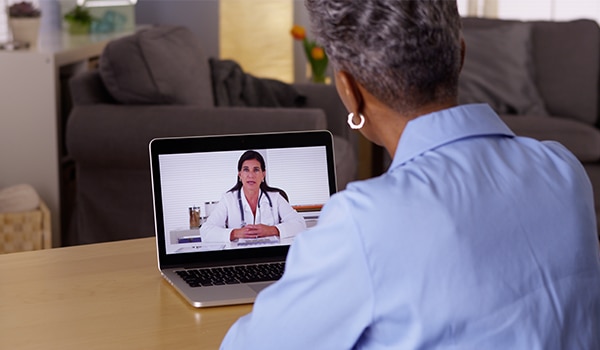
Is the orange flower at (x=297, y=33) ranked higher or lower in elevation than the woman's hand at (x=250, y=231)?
higher

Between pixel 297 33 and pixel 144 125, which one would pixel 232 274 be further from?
pixel 297 33

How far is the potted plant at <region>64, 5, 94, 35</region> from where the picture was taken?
442 centimetres

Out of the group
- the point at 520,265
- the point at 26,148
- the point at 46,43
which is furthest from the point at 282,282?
the point at 46,43

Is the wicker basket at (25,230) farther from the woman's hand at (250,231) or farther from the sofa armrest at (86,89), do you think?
the woman's hand at (250,231)

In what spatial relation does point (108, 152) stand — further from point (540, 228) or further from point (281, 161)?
point (540, 228)

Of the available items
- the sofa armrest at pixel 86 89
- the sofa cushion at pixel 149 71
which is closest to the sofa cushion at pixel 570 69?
the sofa cushion at pixel 149 71

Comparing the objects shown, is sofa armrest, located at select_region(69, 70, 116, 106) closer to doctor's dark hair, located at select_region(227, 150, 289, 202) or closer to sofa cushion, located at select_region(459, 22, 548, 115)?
sofa cushion, located at select_region(459, 22, 548, 115)

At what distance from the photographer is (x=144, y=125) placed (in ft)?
10.4

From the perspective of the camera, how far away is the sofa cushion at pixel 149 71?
3.26 metres

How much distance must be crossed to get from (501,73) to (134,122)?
1.71 m

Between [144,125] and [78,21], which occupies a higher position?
[78,21]

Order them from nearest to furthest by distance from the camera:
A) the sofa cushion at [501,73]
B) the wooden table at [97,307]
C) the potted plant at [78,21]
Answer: the wooden table at [97,307] < the sofa cushion at [501,73] < the potted plant at [78,21]

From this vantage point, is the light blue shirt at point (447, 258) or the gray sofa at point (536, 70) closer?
the light blue shirt at point (447, 258)

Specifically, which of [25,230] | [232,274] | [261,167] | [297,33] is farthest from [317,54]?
[232,274]
